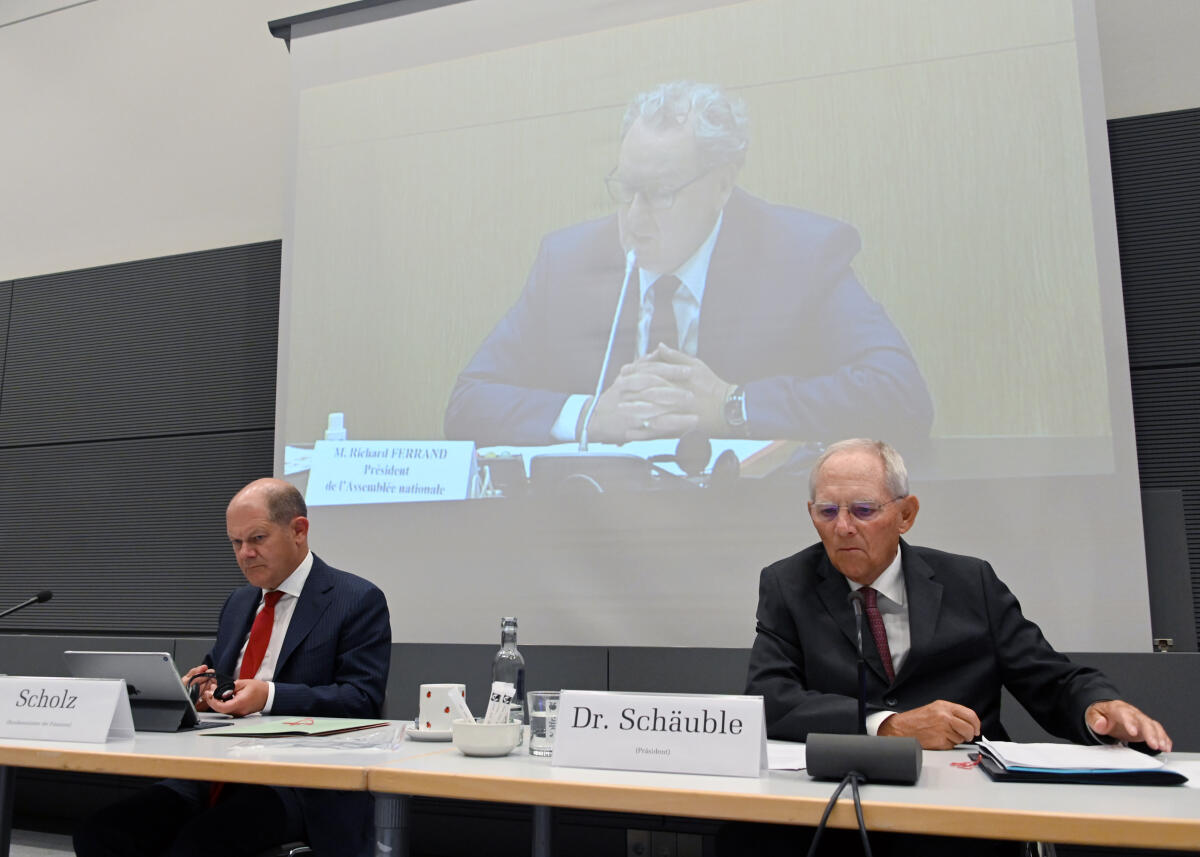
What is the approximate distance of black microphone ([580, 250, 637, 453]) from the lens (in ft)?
10.3

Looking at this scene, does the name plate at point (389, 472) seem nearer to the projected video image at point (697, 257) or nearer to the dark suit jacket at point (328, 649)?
the projected video image at point (697, 257)

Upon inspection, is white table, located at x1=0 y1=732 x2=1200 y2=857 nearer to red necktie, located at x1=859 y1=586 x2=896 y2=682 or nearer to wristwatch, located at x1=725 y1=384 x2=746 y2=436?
red necktie, located at x1=859 y1=586 x2=896 y2=682

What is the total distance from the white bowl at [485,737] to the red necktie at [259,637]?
41.4 inches

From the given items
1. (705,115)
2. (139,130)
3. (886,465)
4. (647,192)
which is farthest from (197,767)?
(139,130)

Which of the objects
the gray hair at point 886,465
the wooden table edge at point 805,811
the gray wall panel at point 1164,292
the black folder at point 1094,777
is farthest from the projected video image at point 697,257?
the wooden table edge at point 805,811

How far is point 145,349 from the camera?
4.17m

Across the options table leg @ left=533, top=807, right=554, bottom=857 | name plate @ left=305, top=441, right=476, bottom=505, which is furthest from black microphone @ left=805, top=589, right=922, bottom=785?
name plate @ left=305, top=441, right=476, bottom=505

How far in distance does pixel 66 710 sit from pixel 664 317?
2.02 metres

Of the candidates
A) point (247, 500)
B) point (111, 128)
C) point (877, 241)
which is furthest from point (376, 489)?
point (111, 128)

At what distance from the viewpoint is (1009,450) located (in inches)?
106

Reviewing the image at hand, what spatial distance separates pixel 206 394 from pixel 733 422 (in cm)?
228

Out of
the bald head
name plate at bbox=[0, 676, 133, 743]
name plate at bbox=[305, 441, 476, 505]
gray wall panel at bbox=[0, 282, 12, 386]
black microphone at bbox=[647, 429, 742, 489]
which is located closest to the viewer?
name plate at bbox=[0, 676, 133, 743]

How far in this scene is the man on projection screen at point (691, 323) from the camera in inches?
114

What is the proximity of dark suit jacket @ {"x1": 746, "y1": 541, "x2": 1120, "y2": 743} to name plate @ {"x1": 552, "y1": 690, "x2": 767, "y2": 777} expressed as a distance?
1.51 feet
